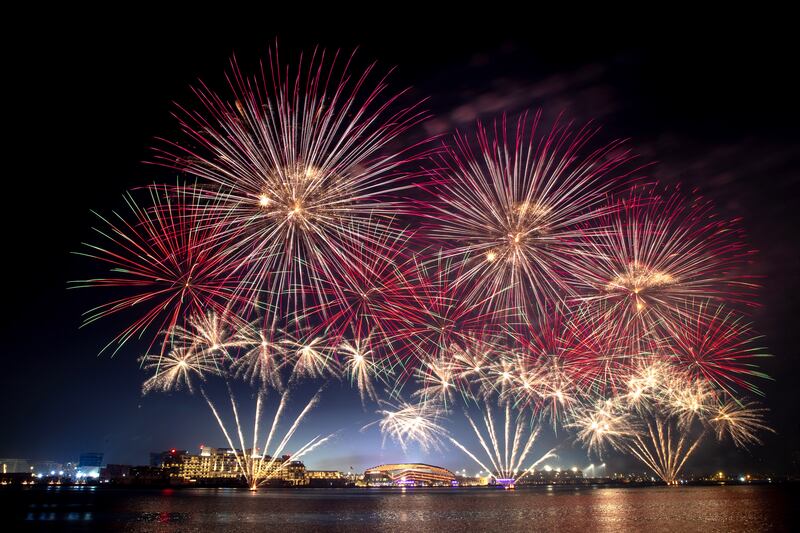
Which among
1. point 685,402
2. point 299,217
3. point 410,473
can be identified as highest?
point 299,217

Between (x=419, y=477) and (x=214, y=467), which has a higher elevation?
(x=214, y=467)

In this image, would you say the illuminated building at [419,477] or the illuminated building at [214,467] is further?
the illuminated building at [419,477]

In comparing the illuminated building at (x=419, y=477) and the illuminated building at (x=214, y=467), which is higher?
the illuminated building at (x=214, y=467)

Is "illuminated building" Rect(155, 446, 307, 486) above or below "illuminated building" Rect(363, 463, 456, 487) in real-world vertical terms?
above

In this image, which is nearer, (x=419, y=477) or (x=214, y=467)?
(x=214, y=467)

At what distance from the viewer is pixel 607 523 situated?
89.7ft

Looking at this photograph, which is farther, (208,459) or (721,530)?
(208,459)

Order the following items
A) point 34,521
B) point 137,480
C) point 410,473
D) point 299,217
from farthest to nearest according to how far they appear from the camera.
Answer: point 410,473 < point 137,480 < point 34,521 < point 299,217

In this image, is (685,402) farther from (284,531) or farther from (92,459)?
(92,459)

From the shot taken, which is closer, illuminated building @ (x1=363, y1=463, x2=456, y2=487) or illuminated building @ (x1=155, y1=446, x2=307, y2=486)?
illuminated building @ (x1=155, y1=446, x2=307, y2=486)

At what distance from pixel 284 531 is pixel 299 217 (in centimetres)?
1521

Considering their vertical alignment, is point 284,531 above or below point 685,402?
below

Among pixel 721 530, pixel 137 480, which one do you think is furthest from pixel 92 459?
pixel 721 530

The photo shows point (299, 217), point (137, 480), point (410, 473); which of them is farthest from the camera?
point (410, 473)
